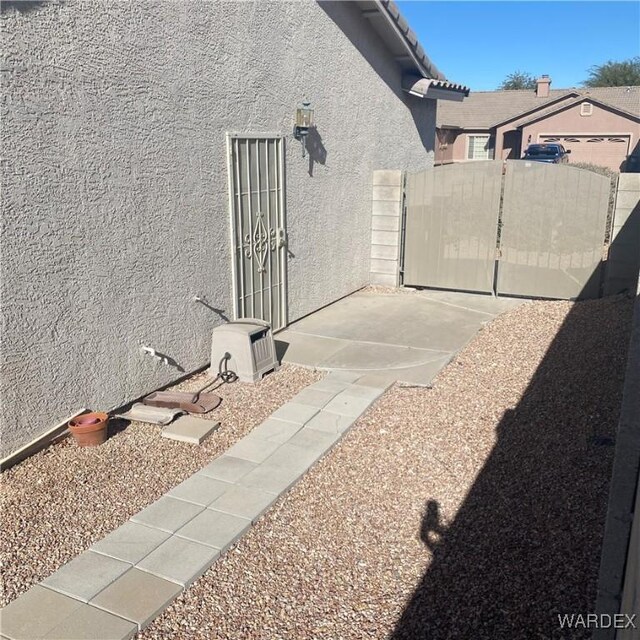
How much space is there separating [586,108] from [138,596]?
38761 mm

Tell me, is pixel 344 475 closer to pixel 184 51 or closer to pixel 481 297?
pixel 184 51

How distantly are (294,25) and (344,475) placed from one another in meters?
5.85

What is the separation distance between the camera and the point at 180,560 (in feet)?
12.0

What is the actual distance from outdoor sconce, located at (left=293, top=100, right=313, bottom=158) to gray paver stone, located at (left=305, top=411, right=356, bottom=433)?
406 centimetres

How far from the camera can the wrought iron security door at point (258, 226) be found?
22.9 feet

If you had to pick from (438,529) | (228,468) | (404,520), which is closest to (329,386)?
(228,468)

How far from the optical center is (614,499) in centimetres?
354

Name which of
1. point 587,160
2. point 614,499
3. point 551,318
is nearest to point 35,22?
point 614,499

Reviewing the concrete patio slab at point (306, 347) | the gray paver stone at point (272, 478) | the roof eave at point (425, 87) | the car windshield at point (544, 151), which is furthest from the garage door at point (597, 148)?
the gray paver stone at point (272, 478)

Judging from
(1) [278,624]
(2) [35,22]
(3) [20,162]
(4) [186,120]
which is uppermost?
(2) [35,22]

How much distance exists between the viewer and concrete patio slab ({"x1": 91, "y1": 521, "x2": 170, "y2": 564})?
3709 mm

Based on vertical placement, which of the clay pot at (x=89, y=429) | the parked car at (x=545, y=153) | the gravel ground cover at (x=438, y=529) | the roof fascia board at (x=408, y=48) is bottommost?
the gravel ground cover at (x=438, y=529)

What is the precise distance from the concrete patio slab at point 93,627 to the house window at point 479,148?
40.6 meters

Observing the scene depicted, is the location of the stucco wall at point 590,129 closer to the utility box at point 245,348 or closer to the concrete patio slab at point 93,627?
the utility box at point 245,348
